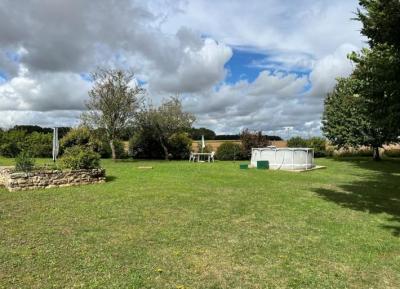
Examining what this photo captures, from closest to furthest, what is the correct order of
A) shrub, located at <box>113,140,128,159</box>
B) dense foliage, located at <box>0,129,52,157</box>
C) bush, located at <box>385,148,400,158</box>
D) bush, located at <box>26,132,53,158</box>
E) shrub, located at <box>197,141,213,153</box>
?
1. dense foliage, located at <box>0,129,52,157</box>
2. bush, located at <box>26,132,53,158</box>
3. shrub, located at <box>113,140,128,159</box>
4. shrub, located at <box>197,141,213,153</box>
5. bush, located at <box>385,148,400,158</box>

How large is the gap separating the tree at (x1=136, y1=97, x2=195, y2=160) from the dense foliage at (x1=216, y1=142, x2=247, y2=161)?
133 inches

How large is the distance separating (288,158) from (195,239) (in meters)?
16.4

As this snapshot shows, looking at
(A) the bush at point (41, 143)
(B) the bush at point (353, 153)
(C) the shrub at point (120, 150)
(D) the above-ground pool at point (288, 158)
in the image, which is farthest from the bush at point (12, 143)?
(B) the bush at point (353, 153)

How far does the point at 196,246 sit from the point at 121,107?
21.5m

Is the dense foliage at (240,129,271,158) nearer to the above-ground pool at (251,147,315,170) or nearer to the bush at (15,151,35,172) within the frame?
the above-ground pool at (251,147,315,170)

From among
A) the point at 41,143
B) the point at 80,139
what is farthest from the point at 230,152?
the point at 41,143

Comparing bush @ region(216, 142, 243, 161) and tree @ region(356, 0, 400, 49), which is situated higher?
tree @ region(356, 0, 400, 49)

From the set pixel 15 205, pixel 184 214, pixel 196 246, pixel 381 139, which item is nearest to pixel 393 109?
pixel 184 214

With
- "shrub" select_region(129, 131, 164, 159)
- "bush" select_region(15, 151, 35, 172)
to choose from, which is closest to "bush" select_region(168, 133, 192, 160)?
"shrub" select_region(129, 131, 164, 159)

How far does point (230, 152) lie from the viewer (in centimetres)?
3100

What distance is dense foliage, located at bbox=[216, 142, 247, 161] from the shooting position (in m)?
31.0

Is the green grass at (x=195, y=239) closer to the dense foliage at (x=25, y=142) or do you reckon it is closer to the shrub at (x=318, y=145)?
the dense foliage at (x=25, y=142)

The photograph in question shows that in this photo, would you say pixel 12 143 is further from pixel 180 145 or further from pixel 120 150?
pixel 180 145

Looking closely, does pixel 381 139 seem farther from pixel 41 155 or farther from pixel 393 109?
pixel 41 155
